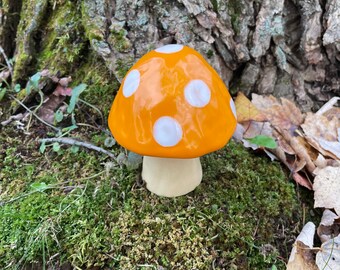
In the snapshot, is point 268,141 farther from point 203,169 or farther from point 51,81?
point 51,81

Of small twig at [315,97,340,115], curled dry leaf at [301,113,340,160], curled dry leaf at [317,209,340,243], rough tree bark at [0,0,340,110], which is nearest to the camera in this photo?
curled dry leaf at [317,209,340,243]

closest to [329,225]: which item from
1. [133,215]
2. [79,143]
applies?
[133,215]

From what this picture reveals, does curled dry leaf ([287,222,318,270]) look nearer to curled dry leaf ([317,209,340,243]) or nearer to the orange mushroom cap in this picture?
curled dry leaf ([317,209,340,243])

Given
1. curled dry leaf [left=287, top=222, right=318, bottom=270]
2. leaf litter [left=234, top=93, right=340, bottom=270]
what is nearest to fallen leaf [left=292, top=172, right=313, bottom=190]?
leaf litter [left=234, top=93, right=340, bottom=270]

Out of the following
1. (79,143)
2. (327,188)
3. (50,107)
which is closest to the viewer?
(327,188)

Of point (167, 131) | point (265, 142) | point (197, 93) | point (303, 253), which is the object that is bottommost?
point (303, 253)

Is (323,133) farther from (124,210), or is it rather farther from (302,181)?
(124,210)
